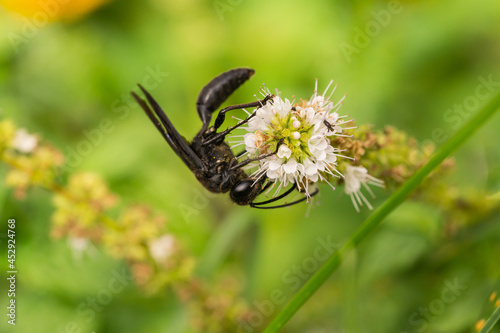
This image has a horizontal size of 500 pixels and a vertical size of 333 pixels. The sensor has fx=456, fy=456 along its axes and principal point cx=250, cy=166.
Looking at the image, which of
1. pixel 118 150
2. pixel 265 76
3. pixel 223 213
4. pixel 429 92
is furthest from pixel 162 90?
pixel 429 92

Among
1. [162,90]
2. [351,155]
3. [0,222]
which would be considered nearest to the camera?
[351,155]

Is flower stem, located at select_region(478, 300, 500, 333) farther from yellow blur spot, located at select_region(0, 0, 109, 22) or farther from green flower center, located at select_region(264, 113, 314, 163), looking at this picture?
yellow blur spot, located at select_region(0, 0, 109, 22)

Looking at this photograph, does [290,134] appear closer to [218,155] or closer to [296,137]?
[296,137]

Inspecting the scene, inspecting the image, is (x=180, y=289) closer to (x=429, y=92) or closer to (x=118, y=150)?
(x=118, y=150)

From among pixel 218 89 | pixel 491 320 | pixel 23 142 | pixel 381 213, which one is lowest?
pixel 491 320

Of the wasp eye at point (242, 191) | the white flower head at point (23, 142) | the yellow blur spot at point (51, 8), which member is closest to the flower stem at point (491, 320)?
the wasp eye at point (242, 191)

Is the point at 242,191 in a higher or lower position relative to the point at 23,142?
lower

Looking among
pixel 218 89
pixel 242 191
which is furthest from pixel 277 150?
pixel 218 89
